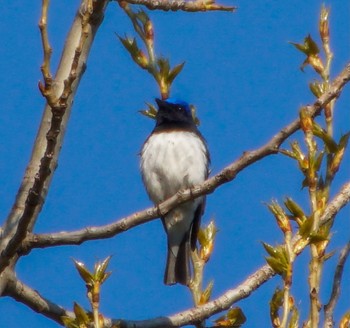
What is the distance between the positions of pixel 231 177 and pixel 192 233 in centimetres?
385

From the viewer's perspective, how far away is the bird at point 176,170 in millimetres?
7285

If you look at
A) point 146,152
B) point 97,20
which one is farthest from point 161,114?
point 97,20

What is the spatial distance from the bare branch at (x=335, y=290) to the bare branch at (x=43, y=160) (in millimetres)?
1136

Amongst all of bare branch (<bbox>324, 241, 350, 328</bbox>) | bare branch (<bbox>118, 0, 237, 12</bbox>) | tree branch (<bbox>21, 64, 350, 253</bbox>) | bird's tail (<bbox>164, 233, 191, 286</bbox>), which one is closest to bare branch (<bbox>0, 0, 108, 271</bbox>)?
tree branch (<bbox>21, 64, 350, 253</bbox>)

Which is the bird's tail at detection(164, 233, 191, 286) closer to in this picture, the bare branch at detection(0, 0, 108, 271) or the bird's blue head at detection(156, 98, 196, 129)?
the bird's blue head at detection(156, 98, 196, 129)

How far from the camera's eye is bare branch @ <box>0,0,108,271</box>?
11.6ft

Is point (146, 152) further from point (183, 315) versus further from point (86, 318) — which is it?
point (86, 318)

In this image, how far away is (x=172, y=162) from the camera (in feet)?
23.9

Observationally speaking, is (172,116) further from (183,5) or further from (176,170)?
(183,5)

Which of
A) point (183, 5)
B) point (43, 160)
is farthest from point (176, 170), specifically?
point (43, 160)

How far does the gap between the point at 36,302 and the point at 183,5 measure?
1515 mm

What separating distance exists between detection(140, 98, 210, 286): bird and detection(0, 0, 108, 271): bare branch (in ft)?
9.71

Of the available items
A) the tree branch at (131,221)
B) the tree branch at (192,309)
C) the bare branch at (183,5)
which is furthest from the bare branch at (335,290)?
the bare branch at (183,5)

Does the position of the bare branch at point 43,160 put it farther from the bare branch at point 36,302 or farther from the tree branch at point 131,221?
the bare branch at point 36,302
